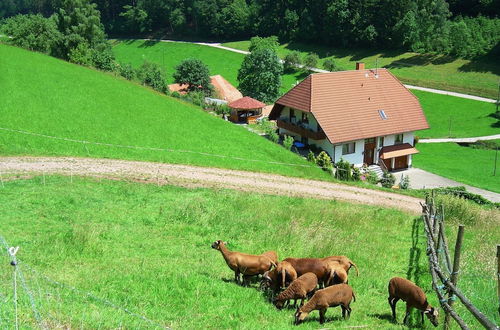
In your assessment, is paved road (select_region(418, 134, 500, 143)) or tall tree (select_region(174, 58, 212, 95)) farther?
tall tree (select_region(174, 58, 212, 95))

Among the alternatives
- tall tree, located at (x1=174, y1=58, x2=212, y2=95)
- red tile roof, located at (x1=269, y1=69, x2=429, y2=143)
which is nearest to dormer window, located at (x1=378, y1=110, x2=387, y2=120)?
red tile roof, located at (x1=269, y1=69, x2=429, y2=143)

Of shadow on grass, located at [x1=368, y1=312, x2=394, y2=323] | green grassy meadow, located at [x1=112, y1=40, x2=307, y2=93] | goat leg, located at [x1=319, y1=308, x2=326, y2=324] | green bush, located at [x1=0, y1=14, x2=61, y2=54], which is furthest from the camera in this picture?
green grassy meadow, located at [x1=112, y1=40, x2=307, y2=93]

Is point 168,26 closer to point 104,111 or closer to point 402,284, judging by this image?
point 104,111

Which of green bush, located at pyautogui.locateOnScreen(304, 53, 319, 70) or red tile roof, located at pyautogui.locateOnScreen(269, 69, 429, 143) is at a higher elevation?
green bush, located at pyautogui.locateOnScreen(304, 53, 319, 70)

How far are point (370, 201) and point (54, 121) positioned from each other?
21.4m

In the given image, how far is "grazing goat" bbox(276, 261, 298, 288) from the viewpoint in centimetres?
1246

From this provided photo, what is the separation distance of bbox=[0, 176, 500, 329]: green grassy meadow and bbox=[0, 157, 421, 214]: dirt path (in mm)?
1983

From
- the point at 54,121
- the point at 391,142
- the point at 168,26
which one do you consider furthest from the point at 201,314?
the point at 168,26

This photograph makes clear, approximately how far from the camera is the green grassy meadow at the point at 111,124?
3266 cm

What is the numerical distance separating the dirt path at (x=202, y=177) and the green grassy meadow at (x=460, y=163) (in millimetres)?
18235

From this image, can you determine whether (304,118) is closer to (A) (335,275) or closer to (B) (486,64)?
(A) (335,275)

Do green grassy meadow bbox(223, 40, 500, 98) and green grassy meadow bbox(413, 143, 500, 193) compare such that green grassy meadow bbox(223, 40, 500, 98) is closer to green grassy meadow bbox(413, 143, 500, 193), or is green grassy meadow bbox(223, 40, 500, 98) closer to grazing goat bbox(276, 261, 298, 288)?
green grassy meadow bbox(413, 143, 500, 193)

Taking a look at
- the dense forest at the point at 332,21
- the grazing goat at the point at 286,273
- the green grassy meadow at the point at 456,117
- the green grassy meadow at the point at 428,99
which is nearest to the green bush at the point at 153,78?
the dense forest at the point at 332,21

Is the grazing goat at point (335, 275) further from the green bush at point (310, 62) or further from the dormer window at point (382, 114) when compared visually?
the green bush at point (310, 62)
